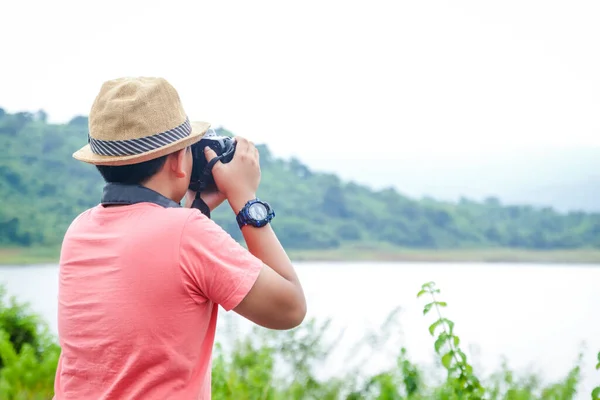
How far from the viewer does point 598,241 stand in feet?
28.4

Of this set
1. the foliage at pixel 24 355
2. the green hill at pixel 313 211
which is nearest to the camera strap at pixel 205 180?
the foliage at pixel 24 355

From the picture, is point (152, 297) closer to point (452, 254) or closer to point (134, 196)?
point (134, 196)

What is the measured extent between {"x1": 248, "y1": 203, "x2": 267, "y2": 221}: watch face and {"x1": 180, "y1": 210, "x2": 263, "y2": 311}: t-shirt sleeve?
121mm

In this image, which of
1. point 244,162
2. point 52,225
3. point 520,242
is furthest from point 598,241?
point 244,162

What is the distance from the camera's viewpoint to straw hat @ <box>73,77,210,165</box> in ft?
3.81

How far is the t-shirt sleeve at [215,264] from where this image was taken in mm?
1100

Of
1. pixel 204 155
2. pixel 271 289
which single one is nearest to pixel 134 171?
pixel 204 155

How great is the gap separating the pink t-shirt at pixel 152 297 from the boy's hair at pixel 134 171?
0.20ft

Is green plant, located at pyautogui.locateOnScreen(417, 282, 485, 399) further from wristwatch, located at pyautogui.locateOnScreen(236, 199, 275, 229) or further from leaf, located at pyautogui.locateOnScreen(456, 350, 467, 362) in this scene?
wristwatch, located at pyautogui.locateOnScreen(236, 199, 275, 229)

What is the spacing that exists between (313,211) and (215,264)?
7.60m

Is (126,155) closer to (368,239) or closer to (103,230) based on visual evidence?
(103,230)

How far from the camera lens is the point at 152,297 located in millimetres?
1111

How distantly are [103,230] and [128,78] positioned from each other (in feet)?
0.90

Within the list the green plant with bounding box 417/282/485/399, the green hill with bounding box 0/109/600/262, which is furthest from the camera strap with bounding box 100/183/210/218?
the green hill with bounding box 0/109/600/262
